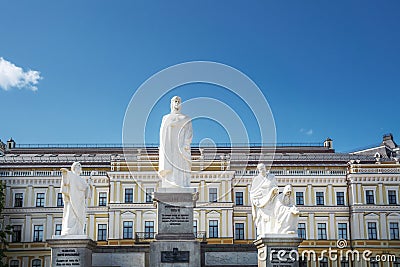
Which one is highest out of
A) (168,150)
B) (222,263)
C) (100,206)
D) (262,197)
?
(100,206)

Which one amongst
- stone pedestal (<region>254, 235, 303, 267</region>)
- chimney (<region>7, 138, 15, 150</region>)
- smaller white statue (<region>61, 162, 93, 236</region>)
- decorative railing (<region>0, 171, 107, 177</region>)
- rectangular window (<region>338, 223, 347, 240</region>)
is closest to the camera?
stone pedestal (<region>254, 235, 303, 267</region>)

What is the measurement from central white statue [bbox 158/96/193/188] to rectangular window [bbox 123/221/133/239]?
32117 millimetres

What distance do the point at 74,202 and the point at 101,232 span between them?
3360cm

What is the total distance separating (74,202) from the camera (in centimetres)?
2045

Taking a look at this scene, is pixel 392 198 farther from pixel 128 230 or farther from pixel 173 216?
pixel 173 216

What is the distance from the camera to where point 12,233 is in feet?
164

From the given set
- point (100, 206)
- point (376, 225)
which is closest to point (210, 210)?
point (100, 206)

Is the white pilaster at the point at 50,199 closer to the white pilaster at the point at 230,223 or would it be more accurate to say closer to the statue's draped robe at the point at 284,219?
the white pilaster at the point at 230,223

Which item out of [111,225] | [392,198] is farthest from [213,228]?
[392,198]

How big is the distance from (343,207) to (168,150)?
36052 mm

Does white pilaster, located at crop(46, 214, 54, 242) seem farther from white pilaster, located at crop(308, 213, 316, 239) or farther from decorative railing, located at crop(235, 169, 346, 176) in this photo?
white pilaster, located at crop(308, 213, 316, 239)

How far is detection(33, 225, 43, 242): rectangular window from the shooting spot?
53.0 m

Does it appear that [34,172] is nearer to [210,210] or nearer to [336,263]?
[210,210]

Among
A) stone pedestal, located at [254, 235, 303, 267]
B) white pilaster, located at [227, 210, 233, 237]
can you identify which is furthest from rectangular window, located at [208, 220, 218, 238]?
stone pedestal, located at [254, 235, 303, 267]
